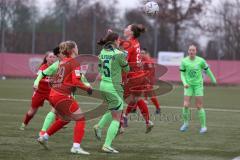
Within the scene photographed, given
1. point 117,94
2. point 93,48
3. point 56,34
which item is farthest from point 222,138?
point 56,34

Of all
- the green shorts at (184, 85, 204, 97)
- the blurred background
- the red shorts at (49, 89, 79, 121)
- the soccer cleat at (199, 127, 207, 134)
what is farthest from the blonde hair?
the blurred background

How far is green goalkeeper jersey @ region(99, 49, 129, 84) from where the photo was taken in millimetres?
9148

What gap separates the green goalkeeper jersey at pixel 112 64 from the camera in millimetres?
9148

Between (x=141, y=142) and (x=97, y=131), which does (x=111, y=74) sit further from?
(x=141, y=142)

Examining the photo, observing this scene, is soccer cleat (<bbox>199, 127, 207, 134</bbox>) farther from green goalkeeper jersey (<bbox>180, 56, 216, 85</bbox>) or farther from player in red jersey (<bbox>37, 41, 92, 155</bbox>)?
player in red jersey (<bbox>37, 41, 92, 155</bbox>)

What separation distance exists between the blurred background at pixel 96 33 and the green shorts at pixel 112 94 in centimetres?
3069

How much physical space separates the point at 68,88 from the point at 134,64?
2.52 m

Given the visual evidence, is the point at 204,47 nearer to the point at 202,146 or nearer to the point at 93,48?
the point at 93,48

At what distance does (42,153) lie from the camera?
9.02 m

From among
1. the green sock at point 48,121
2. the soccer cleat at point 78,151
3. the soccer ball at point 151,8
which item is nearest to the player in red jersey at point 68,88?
the soccer cleat at point 78,151

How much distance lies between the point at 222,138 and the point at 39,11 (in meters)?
36.2

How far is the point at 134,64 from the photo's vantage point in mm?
11477

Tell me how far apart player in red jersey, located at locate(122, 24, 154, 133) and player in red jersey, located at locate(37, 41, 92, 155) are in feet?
6.85

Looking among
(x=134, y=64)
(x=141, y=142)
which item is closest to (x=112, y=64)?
(x=141, y=142)
